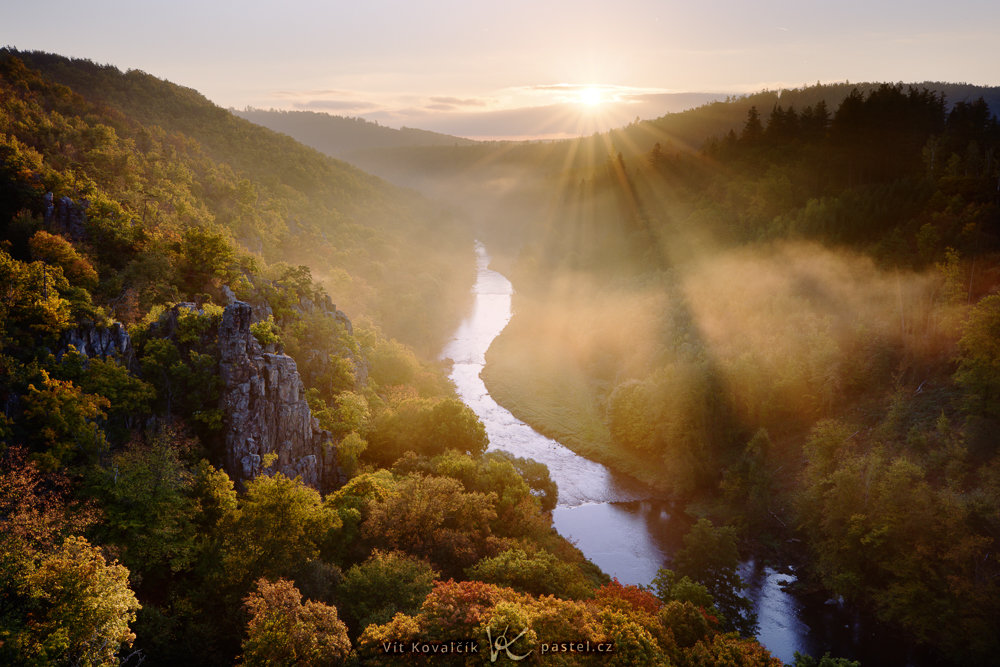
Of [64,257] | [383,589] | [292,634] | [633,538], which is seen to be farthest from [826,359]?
[64,257]

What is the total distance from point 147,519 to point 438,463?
2406cm

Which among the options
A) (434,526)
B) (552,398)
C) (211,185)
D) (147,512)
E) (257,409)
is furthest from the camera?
(211,185)

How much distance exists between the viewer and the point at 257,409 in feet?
138

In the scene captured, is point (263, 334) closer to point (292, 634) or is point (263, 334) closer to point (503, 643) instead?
point (292, 634)

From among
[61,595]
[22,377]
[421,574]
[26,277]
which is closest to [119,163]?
[26,277]

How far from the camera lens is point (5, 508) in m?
26.3

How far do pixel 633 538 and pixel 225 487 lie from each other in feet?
135

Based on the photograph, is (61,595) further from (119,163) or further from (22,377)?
(119,163)

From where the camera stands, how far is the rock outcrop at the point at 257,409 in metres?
40.8

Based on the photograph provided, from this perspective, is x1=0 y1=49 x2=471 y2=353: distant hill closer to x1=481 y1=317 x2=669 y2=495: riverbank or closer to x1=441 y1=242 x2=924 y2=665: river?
x1=481 y1=317 x2=669 y2=495: riverbank

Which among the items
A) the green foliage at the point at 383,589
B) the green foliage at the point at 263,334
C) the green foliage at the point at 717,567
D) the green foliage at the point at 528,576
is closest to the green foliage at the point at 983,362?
the green foliage at the point at 717,567

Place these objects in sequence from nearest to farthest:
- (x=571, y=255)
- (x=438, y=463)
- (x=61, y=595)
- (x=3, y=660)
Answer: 1. (x=3, y=660)
2. (x=61, y=595)
3. (x=438, y=463)
4. (x=571, y=255)

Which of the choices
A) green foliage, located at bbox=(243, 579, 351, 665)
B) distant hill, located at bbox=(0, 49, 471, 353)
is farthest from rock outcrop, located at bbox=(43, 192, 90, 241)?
green foliage, located at bbox=(243, 579, 351, 665)

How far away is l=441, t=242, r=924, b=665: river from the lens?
43.1 meters
